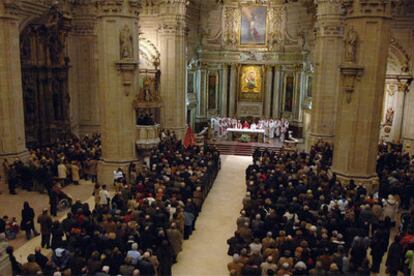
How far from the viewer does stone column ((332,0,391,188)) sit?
1465cm

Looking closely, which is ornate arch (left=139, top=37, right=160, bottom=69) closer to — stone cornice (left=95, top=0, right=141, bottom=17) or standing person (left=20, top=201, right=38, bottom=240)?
stone cornice (left=95, top=0, right=141, bottom=17)

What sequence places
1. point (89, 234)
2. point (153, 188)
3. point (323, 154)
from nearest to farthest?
point (89, 234)
point (153, 188)
point (323, 154)

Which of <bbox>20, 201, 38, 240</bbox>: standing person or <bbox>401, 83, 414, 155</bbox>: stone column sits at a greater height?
<bbox>401, 83, 414, 155</bbox>: stone column

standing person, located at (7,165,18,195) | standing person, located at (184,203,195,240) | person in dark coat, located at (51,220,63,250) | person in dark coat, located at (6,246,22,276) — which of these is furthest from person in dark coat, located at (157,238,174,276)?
standing person, located at (7,165,18,195)

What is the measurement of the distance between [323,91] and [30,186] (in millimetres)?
15945

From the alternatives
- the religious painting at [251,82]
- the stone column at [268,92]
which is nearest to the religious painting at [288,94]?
the stone column at [268,92]

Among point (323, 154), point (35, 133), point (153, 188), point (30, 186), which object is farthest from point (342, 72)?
point (35, 133)

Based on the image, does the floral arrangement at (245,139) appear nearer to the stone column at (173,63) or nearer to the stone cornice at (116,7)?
the stone column at (173,63)

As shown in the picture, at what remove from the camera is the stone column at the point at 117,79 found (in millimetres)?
16641

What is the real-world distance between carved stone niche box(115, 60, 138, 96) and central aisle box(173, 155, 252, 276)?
18.6ft

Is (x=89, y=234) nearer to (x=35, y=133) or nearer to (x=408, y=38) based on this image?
(x=35, y=133)

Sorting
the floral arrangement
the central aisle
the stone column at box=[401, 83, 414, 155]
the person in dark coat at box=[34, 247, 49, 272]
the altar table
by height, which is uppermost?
the stone column at box=[401, 83, 414, 155]

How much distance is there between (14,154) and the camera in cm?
1870

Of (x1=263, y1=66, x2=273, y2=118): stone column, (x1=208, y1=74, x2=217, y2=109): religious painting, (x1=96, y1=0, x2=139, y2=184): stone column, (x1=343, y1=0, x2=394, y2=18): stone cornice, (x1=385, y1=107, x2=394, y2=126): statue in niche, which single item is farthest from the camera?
(x1=208, y1=74, x2=217, y2=109): religious painting
